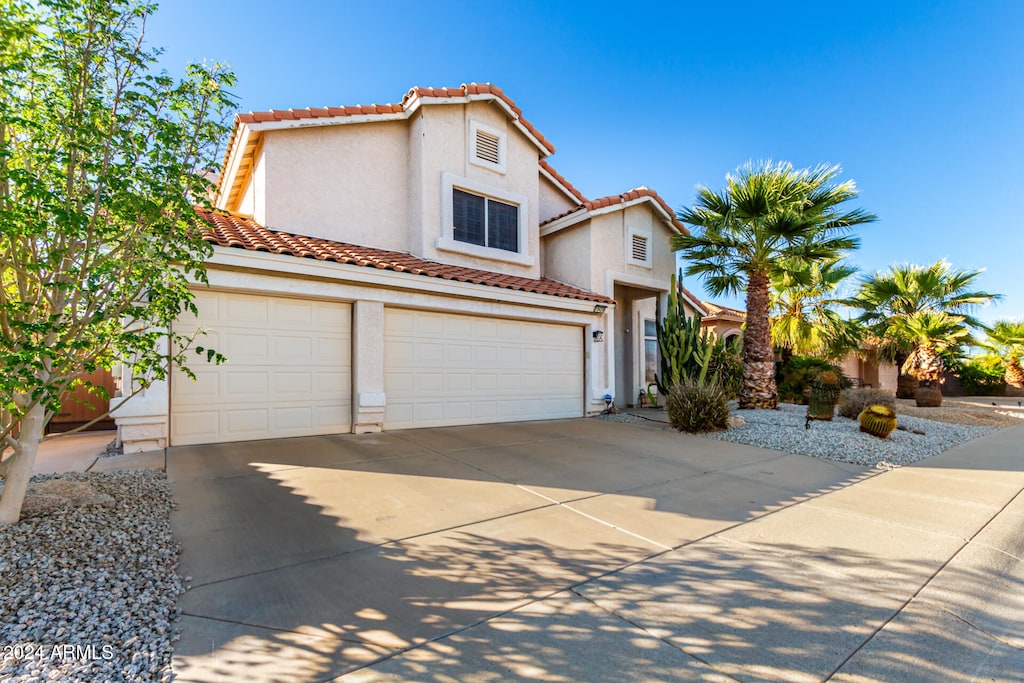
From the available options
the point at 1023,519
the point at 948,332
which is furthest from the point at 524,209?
the point at 948,332

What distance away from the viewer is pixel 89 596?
270 centimetres

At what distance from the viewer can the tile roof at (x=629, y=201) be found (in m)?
12.5

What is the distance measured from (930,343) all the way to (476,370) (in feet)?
57.1

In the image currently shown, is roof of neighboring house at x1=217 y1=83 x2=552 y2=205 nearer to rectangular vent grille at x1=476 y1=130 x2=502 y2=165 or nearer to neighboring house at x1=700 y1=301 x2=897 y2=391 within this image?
rectangular vent grille at x1=476 y1=130 x2=502 y2=165

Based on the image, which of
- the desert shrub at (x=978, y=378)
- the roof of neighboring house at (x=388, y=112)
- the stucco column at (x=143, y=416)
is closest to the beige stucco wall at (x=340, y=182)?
the roof of neighboring house at (x=388, y=112)

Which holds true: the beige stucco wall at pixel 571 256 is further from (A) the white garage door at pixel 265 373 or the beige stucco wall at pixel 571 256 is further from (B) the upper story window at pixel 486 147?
(A) the white garage door at pixel 265 373

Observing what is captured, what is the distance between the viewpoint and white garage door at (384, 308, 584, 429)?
9.05 meters

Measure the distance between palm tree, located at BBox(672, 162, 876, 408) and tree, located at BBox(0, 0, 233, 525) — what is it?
1142 centimetres

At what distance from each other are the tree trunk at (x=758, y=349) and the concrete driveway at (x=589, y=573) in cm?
577

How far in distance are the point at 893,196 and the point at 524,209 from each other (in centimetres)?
1304

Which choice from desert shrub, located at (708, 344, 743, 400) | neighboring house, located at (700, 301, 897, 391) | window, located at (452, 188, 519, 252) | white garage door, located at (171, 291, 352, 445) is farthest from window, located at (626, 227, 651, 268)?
white garage door, located at (171, 291, 352, 445)

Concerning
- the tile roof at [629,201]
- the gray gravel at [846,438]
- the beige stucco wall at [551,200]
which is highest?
the beige stucco wall at [551,200]

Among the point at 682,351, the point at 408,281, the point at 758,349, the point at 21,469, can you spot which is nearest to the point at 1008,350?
the point at 758,349

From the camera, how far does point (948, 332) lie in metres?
16.5
